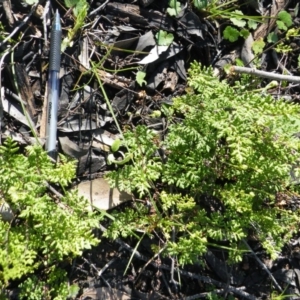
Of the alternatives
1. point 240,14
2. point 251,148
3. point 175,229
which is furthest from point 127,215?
point 240,14

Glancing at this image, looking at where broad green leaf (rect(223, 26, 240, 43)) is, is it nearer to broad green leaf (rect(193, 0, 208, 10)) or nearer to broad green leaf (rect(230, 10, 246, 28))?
broad green leaf (rect(230, 10, 246, 28))

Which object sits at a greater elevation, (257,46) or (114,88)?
(257,46)

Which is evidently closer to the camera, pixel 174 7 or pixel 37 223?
pixel 37 223

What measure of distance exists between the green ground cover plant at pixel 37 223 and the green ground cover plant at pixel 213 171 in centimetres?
23

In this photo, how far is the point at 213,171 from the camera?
229 centimetres

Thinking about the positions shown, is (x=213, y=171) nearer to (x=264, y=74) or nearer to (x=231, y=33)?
(x=264, y=74)

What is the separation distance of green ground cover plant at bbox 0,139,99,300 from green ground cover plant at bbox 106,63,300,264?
226mm

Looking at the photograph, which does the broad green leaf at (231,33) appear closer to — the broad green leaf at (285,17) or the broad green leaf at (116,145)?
the broad green leaf at (285,17)

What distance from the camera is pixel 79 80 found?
2.44m

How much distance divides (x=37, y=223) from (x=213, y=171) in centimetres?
84

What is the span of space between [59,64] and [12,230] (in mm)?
795

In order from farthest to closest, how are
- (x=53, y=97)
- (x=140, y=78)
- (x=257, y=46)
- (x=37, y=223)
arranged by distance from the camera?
(x=257, y=46) < (x=140, y=78) < (x=53, y=97) < (x=37, y=223)

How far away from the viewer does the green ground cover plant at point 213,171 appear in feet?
6.98

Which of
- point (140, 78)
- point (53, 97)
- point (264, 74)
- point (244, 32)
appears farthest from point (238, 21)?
point (53, 97)
